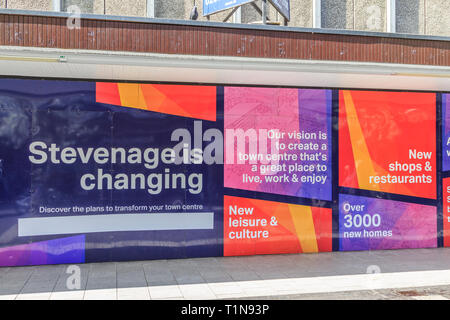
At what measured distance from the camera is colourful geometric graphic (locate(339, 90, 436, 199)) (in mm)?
8172

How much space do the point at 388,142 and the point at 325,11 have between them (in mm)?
3524

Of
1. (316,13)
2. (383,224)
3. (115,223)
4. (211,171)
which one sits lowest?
(383,224)

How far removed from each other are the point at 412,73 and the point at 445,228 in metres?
3.51

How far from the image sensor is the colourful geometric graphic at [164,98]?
731 centimetres

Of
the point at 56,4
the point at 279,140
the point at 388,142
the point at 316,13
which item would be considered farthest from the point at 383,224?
the point at 56,4

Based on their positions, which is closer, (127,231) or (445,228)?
(127,231)

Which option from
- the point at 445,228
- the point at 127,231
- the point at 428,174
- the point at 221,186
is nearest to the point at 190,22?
the point at 221,186

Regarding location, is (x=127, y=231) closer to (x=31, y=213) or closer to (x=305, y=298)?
(x=31, y=213)

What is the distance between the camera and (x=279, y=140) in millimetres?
7895

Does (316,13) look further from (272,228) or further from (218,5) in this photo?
(272,228)

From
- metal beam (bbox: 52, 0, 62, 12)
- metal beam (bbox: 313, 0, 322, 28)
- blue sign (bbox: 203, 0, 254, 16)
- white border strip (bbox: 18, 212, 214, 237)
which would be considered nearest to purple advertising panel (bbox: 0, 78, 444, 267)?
white border strip (bbox: 18, 212, 214, 237)

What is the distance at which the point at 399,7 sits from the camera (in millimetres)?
10328

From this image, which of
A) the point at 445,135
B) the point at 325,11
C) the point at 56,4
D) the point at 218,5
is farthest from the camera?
the point at 325,11

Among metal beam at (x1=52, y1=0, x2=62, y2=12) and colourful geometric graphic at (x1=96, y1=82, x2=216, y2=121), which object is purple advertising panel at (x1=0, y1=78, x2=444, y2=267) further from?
metal beam at (x1=52, y1=0, x2=62, y2=12)
